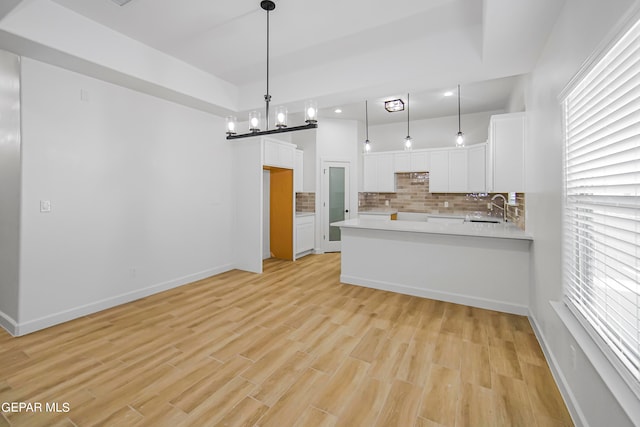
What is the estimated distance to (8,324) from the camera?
290 cm

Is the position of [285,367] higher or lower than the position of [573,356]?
lower

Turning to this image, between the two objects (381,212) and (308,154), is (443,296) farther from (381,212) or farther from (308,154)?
(308,154)

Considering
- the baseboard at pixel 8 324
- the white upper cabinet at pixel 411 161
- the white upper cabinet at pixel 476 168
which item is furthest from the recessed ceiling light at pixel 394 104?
the baseboard at pixel 8 324

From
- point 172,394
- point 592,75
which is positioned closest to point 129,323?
point 172,394

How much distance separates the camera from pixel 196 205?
4.55 meters

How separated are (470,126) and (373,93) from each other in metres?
3.55

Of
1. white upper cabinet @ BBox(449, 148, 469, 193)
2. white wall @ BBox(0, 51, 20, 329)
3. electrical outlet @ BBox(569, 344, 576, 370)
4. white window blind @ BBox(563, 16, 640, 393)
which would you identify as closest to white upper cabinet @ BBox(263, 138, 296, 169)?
white wall @ BBox(0, 51, 20, 329)

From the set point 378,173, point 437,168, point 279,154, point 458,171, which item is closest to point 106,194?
point 279,154

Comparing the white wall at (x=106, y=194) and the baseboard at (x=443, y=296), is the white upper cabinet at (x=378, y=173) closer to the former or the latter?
the baseboard at (x=443, y=296)

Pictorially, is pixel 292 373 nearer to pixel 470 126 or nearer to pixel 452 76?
pixel 452 76

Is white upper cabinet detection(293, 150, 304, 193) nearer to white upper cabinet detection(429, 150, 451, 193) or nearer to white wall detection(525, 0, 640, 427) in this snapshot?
white upper cabinet detection(429, 150, 451, 193)

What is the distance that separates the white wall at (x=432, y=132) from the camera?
609 cm

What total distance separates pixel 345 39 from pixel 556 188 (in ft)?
8.32

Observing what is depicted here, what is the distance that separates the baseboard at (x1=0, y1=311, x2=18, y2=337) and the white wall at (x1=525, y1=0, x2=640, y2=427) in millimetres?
4523
